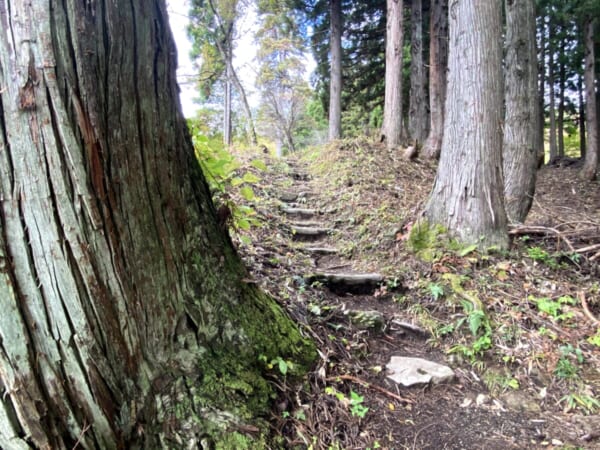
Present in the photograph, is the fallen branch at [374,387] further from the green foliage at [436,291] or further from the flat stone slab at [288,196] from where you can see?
the flat stone slab at [288,196]

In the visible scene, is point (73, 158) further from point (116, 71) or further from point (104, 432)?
point (104, 432)

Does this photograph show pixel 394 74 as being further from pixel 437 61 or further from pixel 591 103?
pixel 591 103

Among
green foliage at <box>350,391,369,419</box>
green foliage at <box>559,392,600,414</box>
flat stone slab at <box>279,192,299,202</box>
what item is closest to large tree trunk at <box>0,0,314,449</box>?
green foliage at <box>350,391,369,419</box>

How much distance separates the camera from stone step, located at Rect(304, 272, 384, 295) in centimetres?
332

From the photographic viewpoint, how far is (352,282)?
3.38 m

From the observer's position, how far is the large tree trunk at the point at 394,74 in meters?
7.75

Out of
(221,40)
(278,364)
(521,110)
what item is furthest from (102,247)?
(221,40)

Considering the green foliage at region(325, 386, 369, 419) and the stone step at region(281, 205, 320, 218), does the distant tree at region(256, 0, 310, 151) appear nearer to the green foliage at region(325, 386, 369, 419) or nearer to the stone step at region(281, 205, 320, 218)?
the stone step at region(281, 205, 320, 218)

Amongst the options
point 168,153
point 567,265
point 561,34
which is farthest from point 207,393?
point 561,34

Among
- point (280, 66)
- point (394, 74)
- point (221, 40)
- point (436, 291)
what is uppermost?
point (221, 40)

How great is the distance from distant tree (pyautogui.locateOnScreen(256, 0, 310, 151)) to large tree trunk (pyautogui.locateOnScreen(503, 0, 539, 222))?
968 centimetres

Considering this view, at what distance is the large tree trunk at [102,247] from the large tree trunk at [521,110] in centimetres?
434

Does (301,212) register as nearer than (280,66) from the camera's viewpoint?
Yes

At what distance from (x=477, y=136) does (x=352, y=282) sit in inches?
77.1
